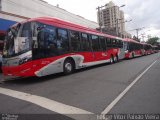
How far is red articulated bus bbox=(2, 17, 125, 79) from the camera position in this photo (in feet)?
37.2

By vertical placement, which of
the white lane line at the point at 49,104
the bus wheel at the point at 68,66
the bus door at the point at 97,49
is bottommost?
the white lane line at the point at 49,104

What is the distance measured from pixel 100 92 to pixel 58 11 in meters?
30.1

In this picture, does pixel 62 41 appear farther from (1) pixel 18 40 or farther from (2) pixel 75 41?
(1) pixel 18 40

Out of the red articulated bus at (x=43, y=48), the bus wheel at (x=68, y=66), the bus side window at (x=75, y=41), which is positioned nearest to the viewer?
the red articulated bus at (x=43, y=48)

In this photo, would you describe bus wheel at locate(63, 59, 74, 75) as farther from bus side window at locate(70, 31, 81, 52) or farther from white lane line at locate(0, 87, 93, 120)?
white lane line at locate(0, 87, 93, 120)

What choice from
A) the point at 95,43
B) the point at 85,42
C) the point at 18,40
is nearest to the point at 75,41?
the point at 85,42

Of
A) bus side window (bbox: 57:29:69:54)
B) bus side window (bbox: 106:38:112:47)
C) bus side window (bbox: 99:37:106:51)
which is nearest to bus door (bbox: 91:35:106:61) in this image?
bus side window (bbox: 99:37:106:51)

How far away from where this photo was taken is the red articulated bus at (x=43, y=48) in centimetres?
1135

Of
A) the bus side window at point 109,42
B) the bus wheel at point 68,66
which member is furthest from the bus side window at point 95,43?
the bus wheel at point 68,66

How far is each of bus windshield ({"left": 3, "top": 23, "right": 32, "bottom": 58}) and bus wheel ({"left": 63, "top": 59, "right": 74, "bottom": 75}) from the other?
3281 mm

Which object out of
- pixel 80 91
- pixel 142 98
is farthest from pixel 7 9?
pixel 142 98

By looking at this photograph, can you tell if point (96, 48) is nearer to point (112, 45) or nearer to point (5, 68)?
point (112, 45)

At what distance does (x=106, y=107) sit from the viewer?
667 centimetres

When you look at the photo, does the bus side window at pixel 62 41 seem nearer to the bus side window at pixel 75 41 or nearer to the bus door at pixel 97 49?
the bus side window at pixel 75 41
